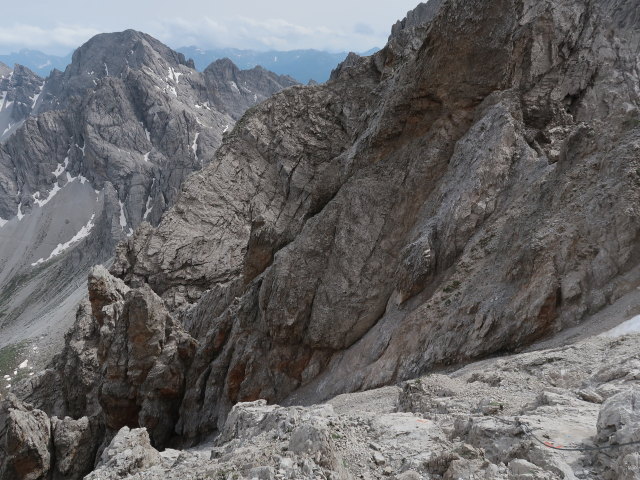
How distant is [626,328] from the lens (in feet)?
52.9

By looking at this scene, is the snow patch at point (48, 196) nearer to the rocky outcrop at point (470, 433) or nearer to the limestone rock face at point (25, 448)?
the limestone rock face at point (25, 448)

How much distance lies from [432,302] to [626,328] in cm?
896

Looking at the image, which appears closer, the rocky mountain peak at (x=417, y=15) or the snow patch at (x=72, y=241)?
the rocky mountain peak at (x=417, y=15)

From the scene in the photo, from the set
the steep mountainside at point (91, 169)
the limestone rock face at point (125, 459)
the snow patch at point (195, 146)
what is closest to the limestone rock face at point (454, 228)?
the limestone rock face at point (125, 459)

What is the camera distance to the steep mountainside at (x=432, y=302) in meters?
12.2

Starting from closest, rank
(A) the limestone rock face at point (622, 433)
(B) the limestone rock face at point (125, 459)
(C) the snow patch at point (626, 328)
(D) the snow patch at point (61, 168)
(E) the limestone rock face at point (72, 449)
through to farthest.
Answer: (A) the limestone rock face at point (622, 433) < (B) the limestone rock face at point (125, 459) < (C) the snow patch at point (626, 328) < (E) the limestone rock face at point (72, 449) < (D) the snow patch at point (61, 168)

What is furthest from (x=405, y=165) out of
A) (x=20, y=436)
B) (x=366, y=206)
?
(x=20, y=436)

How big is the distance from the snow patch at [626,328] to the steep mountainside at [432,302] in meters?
0.77

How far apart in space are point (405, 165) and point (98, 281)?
87.5ft

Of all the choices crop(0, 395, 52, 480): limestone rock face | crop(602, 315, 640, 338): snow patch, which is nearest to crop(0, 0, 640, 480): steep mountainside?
crop(0, 395, 52, 480): limestone rock face

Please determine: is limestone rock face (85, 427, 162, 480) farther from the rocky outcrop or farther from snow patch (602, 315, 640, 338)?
snow patch (602, 315, 640, 338)

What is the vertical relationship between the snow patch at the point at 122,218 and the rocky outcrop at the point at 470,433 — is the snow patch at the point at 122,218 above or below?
below

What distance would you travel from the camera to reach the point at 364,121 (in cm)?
4481

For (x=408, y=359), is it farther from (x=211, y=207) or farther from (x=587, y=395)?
(x=211, y=207)
